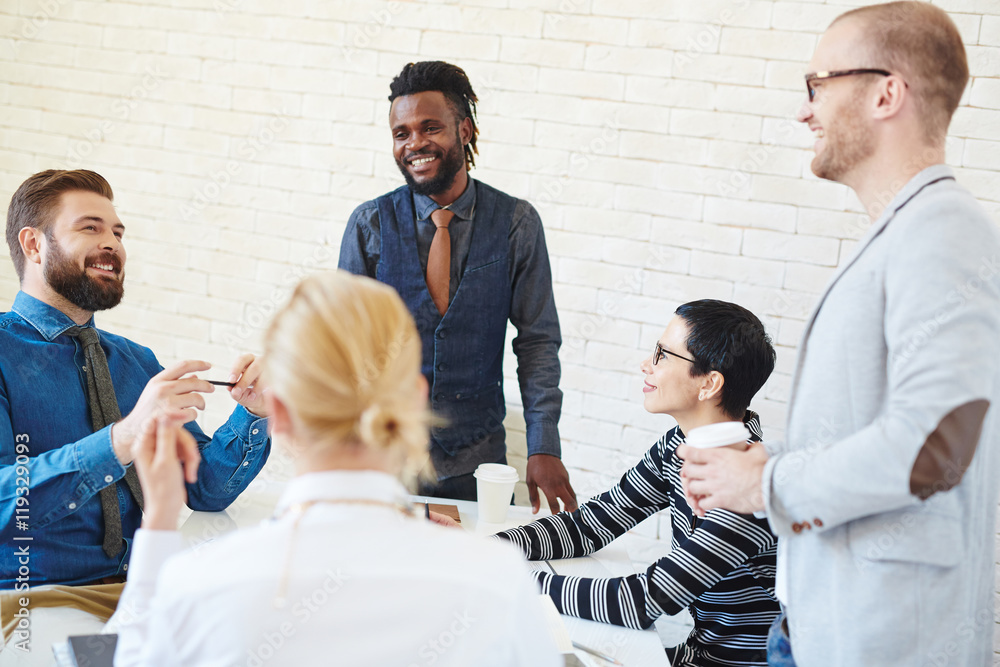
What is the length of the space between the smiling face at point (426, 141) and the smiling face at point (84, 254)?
76 centimetres

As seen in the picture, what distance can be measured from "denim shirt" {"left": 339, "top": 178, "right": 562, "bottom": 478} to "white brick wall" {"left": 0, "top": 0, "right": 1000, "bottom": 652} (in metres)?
0.66

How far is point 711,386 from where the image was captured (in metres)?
1.78

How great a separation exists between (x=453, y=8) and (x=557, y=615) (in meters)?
2.30

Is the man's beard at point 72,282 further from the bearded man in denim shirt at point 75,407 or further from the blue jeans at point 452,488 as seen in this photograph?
the blue jeans at point 452,488

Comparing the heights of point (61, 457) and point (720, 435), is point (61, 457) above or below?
below

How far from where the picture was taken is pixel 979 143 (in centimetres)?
250

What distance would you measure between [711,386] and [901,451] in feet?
2.45

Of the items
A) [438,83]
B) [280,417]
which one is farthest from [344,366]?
[438,83]
